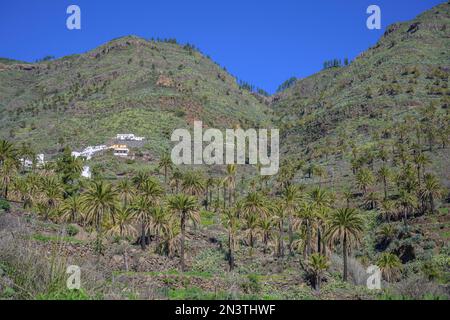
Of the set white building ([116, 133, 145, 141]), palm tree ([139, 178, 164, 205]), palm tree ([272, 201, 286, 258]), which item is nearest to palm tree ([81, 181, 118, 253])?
palm tree ([139, 178, 164, 205])

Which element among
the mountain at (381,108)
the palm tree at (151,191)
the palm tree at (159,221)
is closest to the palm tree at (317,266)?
the palm tree at (159,221)

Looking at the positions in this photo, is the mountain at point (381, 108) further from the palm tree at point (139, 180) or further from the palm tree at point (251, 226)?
the palm tree at point (251, 226)

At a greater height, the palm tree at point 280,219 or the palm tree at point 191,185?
the palm tree at point 191,185

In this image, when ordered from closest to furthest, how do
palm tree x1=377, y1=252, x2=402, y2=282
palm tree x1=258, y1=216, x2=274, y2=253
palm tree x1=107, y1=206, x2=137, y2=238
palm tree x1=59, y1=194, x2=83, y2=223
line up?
1. palm tree x1=377, y1=252, x2=402, y2=282
2. palm tree x1=107, y1=206, x2=137, y2=238
3. palm tree x1=59, y1=194, x2=83, y2=223
4. palm tree x1=258, y1=216, x2=274, y2=253

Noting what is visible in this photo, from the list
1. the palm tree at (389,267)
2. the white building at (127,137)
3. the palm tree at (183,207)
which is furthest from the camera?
the white building at (127,137)

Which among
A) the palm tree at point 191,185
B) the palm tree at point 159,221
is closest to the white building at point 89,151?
the palm tree at point 191,185

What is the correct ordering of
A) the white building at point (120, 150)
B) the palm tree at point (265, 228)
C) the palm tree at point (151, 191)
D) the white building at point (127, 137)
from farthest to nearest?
the white building at point (127, 137), the white building at point (120, 150), the palm tree at point (151, 191), the palm tree at point (265, 228)

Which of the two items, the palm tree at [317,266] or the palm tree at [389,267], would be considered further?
the palm tree at [389,267]

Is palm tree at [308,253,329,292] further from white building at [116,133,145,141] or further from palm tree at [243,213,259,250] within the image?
white building at [116,133,145,141]

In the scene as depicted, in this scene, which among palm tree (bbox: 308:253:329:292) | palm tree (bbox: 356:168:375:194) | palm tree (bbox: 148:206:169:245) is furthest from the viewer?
palm tree (bbox: 356:168:375:194)

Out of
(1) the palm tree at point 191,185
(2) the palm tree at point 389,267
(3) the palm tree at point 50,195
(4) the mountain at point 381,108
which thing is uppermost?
(4) the mountain at point 381,108

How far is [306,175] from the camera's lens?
131625 millimetres

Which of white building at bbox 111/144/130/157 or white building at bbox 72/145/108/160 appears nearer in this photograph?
white building at bbox 72/145/108/160
